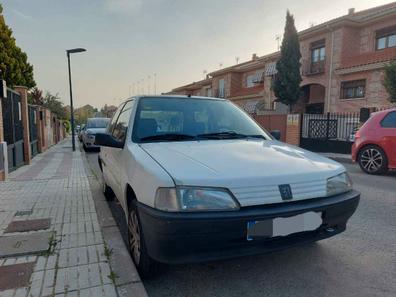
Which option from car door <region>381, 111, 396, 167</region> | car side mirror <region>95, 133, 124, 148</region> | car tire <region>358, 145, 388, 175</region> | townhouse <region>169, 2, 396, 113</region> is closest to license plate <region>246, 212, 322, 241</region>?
car side mirror <region>95, 133, 124, 148</region>

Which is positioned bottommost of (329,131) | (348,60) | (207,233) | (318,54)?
(207,233)

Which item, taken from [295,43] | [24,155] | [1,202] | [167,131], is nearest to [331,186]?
[167,131]

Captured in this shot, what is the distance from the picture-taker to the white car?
6.66 ft

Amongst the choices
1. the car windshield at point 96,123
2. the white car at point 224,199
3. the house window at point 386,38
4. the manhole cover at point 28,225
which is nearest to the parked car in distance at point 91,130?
the car windshield at point 96,123

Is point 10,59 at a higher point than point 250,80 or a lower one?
lower

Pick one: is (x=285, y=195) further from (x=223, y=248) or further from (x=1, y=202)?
(x=1, y=202)

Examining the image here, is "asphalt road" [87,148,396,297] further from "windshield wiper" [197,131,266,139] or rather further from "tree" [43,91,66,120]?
"tree" [43,91,66,120]

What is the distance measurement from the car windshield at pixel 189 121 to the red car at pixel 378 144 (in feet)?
17.4

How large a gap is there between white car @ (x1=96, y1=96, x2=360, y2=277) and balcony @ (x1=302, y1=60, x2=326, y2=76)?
21302 millimetres

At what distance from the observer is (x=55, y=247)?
3059mm

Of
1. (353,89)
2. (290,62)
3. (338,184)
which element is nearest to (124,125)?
(338,184)

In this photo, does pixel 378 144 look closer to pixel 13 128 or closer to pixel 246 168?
pixel 246 168

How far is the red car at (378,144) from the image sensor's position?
23.6ft

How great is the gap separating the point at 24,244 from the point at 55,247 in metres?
0.38
